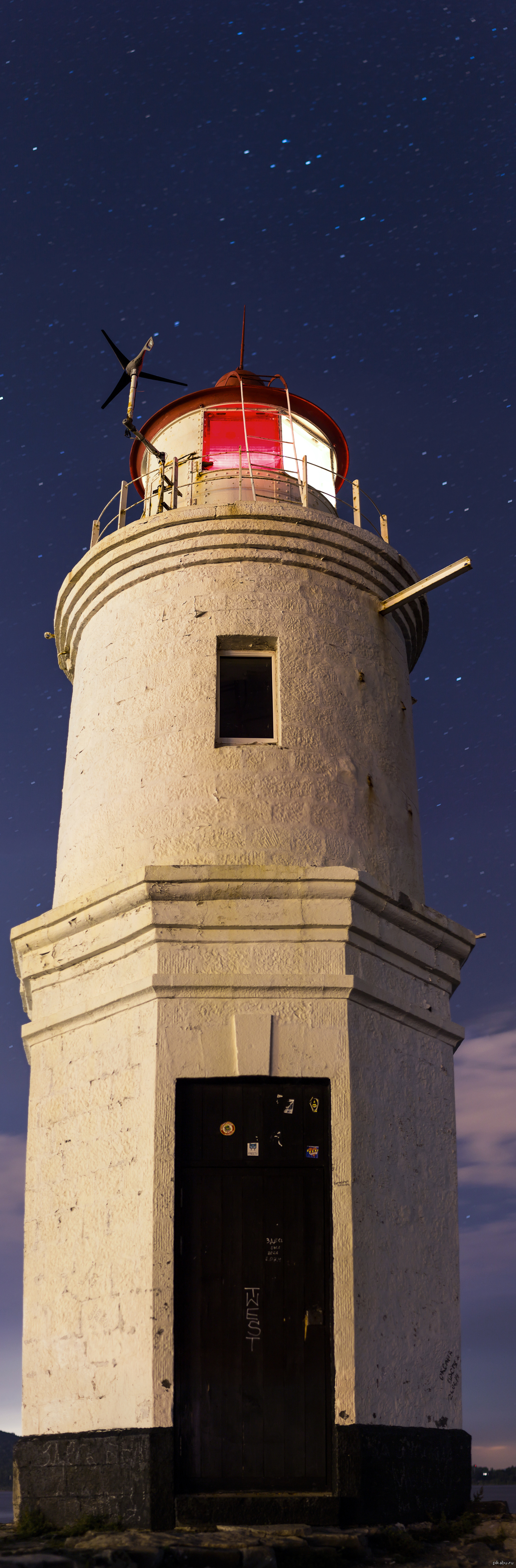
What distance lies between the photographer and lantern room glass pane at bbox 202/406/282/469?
15.8 m

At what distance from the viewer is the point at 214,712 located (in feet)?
41.0

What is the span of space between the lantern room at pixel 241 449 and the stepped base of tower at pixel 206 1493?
9.85m

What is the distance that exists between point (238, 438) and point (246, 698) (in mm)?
4775

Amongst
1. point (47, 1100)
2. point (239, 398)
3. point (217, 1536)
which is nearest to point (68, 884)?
point (47, 1100)

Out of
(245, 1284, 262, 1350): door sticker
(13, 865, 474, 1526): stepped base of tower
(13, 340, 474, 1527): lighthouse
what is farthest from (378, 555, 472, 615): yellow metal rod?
(245, 1284, 262, 1350): door sticker

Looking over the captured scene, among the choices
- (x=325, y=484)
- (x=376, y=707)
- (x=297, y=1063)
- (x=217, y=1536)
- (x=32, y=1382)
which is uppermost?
(x=325, y=484)

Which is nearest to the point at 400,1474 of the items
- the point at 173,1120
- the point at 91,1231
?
the point at 91,1231

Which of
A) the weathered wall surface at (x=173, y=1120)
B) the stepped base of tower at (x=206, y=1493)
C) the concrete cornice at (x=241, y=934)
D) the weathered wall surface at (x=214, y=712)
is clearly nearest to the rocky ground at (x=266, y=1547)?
the stepped base of tower at (x=206, y=1493)

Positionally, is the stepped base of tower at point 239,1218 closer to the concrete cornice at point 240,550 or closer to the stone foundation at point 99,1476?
the stone foundation at point 99,1476

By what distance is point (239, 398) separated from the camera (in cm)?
1628

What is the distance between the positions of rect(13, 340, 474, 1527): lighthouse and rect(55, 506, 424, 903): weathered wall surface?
0.03 m

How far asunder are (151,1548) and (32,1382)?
3.14 m

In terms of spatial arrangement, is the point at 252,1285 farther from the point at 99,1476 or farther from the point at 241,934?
the point at 241,934

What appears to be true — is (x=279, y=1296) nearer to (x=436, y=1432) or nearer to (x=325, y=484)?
(x=436, y=1432)
